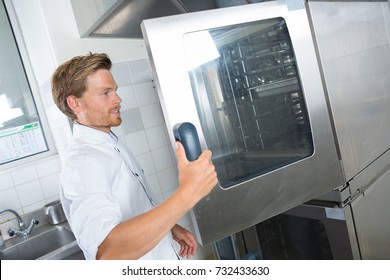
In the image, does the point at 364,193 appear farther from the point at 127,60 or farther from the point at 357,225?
the point at 127,60

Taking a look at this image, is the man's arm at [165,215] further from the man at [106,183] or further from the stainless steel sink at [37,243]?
the stainless steel sink at [37,243]

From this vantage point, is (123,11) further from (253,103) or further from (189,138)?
(189,138)

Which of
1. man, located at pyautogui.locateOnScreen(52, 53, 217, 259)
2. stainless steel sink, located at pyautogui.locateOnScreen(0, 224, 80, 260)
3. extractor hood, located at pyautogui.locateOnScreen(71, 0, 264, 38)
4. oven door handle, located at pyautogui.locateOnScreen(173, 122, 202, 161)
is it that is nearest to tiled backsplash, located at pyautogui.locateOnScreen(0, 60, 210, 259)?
stainless steel sink, located at pyautogui.locateOnScreen(0, 224, 80, 260)

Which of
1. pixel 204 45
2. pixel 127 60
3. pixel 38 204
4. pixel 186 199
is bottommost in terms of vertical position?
pixel 38 204

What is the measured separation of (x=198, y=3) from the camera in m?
1.37

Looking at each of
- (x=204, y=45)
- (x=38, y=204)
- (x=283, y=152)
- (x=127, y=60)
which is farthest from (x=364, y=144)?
(x=38, y=204)

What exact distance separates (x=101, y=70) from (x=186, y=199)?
53 centimetres

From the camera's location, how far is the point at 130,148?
1.88m

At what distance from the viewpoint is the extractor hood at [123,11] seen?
1.26 m

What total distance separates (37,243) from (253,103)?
1559 millimetres

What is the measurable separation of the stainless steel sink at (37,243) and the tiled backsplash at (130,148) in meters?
0.18

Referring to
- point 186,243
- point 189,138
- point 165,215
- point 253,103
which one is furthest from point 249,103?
point 186,243

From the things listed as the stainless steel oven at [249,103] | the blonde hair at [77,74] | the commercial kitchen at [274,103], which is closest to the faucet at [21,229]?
the commercial kitchen at [274,103]

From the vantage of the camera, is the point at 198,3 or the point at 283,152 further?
the point at 198,3
